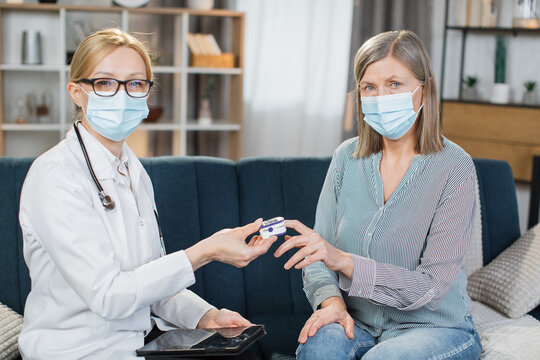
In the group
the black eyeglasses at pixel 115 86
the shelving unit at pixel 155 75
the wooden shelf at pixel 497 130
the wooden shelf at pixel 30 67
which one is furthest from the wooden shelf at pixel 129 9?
the black eyeglasses at pixel 115 86

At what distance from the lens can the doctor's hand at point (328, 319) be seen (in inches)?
66.3

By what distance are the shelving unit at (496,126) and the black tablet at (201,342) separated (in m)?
3.11

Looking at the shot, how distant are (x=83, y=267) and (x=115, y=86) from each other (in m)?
0.46

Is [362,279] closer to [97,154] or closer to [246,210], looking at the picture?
[97,154]

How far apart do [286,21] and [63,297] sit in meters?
3.41

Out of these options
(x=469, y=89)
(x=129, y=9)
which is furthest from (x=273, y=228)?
(x=469, y=89)

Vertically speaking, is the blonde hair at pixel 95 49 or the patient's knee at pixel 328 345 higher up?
the blonde hair at pixel 95 49

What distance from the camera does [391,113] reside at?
180 cm

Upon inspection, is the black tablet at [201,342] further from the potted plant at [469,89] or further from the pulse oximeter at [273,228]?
the potted plant at [469,89]

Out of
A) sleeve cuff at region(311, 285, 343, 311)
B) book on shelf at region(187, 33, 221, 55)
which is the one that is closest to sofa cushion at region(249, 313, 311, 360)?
sleeve cuff at region(311, 285, 343, 311)

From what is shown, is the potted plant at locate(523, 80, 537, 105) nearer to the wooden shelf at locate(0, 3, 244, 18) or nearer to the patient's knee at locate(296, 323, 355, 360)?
the wooden shelf at locate(0, 3, 244, 18)

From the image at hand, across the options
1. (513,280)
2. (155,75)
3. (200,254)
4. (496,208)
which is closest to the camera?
(200,254)

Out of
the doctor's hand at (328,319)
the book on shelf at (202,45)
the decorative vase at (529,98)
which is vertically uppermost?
the book on shelf at (202,45)

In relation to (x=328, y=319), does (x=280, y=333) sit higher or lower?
lower
